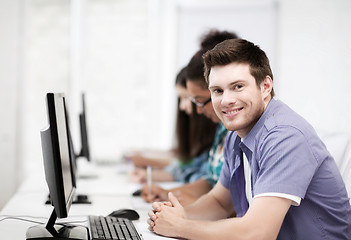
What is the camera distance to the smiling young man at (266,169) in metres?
1.07

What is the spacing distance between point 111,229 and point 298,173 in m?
0.55

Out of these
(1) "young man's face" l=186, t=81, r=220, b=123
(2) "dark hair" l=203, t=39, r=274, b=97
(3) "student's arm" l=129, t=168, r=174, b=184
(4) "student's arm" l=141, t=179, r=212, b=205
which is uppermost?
(2) "dark hair" l=203, t=39, r=274, b=97

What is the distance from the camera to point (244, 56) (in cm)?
125

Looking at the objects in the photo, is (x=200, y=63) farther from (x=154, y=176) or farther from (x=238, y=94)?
(x=154, y=176)

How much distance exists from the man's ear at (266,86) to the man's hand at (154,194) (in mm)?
791

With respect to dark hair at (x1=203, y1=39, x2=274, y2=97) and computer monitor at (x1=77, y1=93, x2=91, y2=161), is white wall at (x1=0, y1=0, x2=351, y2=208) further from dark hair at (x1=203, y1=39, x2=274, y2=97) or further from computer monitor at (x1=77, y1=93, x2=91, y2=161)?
dark hair at (x1=203, y1=39, x2=274, y2=97)

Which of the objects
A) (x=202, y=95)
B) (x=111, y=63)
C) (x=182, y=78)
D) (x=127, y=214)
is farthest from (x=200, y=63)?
(x=111, y=63)

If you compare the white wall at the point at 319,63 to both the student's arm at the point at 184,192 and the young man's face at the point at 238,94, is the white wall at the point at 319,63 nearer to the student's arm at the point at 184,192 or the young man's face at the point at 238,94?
the student's arm at the point at 184,192

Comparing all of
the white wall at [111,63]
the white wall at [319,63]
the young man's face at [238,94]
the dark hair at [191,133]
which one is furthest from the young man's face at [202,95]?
the white wall at [111,63]

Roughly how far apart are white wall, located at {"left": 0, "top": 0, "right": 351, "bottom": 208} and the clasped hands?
1504 mm

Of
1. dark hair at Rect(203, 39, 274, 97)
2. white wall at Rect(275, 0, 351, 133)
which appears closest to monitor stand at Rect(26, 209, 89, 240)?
dark hair at Rect(203, 39, 274, 97)

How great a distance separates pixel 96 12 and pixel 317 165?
9.86ft

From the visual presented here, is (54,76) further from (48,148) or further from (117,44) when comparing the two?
(48,148)

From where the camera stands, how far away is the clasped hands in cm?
120
